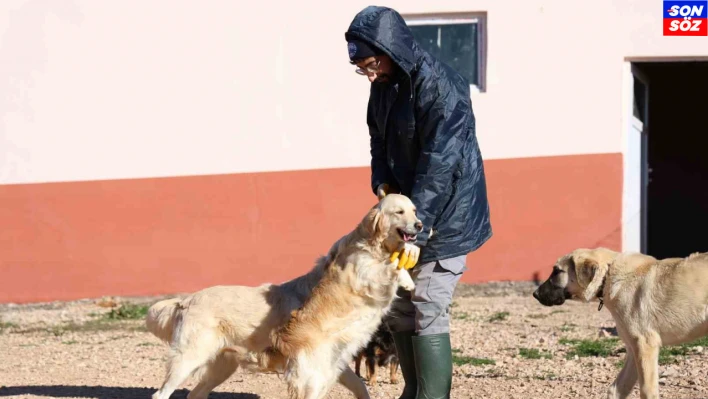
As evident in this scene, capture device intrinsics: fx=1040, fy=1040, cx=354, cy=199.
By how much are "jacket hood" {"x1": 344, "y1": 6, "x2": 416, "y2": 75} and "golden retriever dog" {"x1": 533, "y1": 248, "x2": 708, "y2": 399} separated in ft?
6.80

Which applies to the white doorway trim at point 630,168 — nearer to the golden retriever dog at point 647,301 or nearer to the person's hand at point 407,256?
the golden retriever dog at point 647,301

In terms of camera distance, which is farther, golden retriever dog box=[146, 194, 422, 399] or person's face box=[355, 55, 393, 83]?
golden retriever dog box=[146, 194, 422, 399]

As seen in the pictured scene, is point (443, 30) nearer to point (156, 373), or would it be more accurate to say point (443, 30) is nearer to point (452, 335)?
point (452, 335)

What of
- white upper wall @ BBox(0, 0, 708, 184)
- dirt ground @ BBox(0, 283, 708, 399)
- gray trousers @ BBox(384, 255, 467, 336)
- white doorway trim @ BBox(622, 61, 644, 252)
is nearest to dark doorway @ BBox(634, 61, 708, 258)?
white doorway trim @ BBox(622, 61, 644, 252)

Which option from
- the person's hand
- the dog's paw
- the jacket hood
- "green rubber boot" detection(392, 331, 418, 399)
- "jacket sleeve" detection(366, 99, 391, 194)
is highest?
the jacket hood

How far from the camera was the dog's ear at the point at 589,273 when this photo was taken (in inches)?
272

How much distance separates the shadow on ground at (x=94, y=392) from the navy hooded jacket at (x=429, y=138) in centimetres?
235

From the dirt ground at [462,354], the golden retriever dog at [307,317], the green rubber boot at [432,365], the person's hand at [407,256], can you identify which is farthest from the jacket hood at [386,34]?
the dirt ground at [462,354]

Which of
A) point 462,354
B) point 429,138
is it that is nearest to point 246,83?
point 462,354

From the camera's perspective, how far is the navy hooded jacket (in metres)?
5.94

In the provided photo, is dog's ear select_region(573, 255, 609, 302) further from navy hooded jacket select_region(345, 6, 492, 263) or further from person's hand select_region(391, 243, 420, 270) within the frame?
person's hand select_region(391, 243, 420, 270)

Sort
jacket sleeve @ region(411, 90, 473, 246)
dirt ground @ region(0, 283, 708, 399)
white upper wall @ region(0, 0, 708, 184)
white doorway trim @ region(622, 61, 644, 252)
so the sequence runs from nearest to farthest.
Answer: jacket sleeve @ region(411, 90, 473, 246) → dirt ground @ region(0, 283, 708, 399) → white upper wall @ region(0, 0, 708, 184) → white doorway trim @ region(622, 61, 644, 252)

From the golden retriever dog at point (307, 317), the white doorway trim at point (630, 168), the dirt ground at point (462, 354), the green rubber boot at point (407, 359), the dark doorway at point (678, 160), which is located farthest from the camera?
the dark doorway at point (678, 160)

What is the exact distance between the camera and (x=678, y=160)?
15250mm
